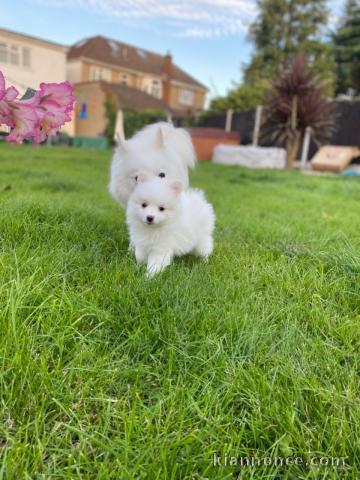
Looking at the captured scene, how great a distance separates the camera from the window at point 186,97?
36406 mm

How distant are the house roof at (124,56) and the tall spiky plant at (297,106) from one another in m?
22.7

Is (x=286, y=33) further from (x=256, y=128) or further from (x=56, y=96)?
(x=56, y=96)

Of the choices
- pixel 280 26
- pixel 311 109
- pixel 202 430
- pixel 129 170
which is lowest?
pixel 202 430

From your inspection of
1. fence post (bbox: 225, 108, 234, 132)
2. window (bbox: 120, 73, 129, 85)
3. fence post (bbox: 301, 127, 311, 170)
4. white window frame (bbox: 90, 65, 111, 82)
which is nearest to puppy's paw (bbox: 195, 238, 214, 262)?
fence post (bbox: 301, 127, 311, 170)

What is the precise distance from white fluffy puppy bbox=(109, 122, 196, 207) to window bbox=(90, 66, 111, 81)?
29887 mm

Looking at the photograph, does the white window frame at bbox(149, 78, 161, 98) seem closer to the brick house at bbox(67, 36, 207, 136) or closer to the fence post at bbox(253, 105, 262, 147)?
the brick house at bbox(67, 36, 207, 136)

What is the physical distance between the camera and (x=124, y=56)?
33.4m

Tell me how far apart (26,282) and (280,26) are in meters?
30.2

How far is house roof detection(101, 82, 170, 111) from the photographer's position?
2567 cm

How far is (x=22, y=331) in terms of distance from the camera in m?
1.30

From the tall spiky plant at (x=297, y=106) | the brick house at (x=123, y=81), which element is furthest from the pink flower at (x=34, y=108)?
the brick house at (x=123, y=81)

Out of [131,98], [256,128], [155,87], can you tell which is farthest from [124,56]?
[256,128]

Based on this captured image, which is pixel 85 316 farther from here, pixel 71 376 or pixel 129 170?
pixel 129 170

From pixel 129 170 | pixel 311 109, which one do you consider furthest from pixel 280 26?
pixel 129 170
